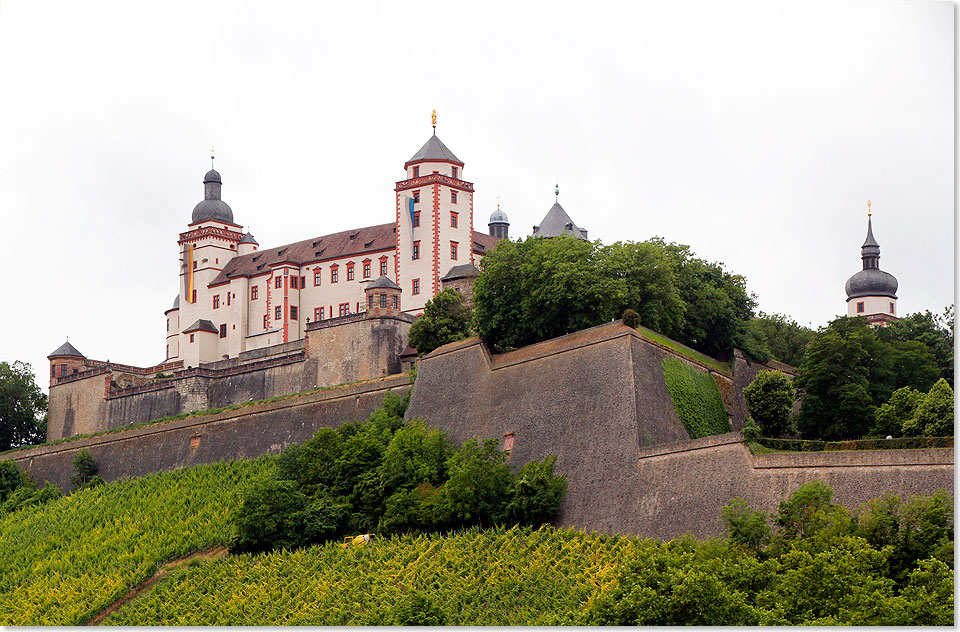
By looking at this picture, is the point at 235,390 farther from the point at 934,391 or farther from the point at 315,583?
the point at 934,391

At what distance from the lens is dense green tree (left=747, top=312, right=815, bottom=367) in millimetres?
54272

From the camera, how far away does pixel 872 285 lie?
63.9 m

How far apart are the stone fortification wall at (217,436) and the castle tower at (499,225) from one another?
20.7 meters

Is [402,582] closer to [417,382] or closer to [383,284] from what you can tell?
[417,382]

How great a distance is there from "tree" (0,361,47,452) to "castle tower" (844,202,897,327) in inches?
1348

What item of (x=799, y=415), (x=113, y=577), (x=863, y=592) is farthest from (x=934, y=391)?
(x=113, y=577)

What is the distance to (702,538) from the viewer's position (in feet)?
108

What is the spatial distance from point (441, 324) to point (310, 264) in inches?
600

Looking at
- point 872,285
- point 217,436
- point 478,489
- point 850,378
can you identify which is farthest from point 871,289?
point 478,489

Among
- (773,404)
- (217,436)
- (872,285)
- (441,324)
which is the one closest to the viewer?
(773,404)

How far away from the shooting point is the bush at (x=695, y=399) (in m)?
40.0

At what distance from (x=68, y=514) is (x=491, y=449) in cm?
1714

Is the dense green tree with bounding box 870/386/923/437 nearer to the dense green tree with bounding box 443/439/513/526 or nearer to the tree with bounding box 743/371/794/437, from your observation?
the tree with bounding box 743/371/794/437

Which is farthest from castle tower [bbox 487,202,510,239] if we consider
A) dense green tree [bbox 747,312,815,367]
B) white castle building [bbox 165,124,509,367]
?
dense green tree [bbox 747,312,815,367]
